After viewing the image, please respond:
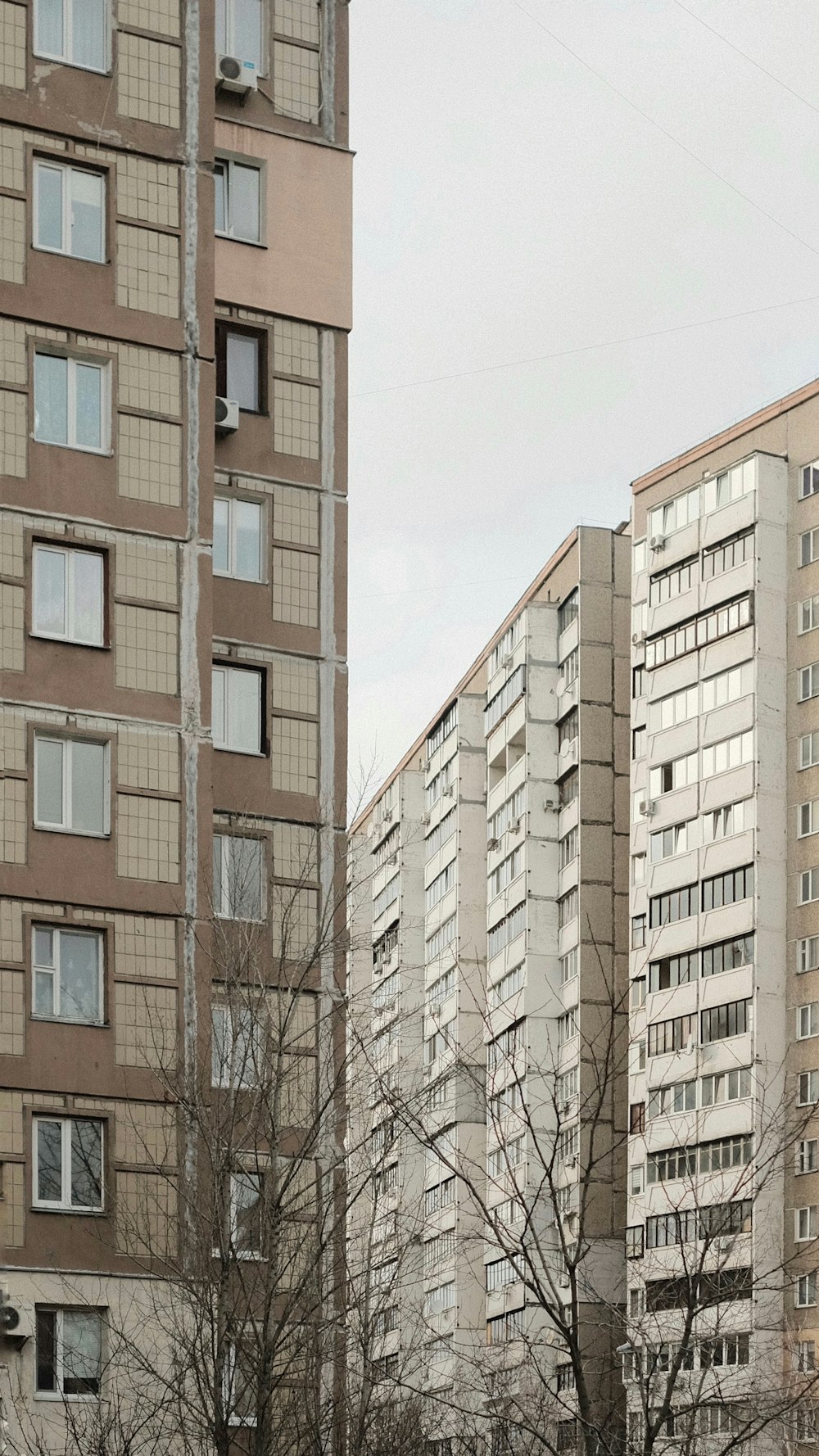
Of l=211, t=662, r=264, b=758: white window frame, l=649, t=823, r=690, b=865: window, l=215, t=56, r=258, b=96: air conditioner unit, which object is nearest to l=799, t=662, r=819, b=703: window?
l=649, t=823, r=690, b=865: window

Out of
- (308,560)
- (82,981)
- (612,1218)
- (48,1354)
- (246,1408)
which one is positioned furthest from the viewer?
(612,1218)

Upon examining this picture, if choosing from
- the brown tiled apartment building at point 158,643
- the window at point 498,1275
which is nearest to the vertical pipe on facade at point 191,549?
the brown tiled apartment building at point 158,643

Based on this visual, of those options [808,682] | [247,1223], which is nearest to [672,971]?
[808,682]

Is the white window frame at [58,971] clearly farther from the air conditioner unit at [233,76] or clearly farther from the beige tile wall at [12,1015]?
the air conditioner unit at [233,76]

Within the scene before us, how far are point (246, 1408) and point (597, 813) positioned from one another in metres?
56.8

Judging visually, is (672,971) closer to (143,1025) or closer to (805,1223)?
(805,1223)

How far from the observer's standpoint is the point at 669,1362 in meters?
15.3

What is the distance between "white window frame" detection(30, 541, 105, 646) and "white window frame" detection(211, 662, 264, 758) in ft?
8.52

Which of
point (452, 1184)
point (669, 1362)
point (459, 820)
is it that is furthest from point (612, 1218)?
point (669, 1362)

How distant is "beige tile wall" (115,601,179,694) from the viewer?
31812 millimetres

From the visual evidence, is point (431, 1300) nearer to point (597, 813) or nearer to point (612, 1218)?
point (612, 1218)

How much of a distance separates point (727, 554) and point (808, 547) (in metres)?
2.76

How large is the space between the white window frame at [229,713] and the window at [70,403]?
13.0 ft

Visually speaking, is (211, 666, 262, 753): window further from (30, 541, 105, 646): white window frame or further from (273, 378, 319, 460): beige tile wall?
(273, 378, 319, 460): beige tile wall
